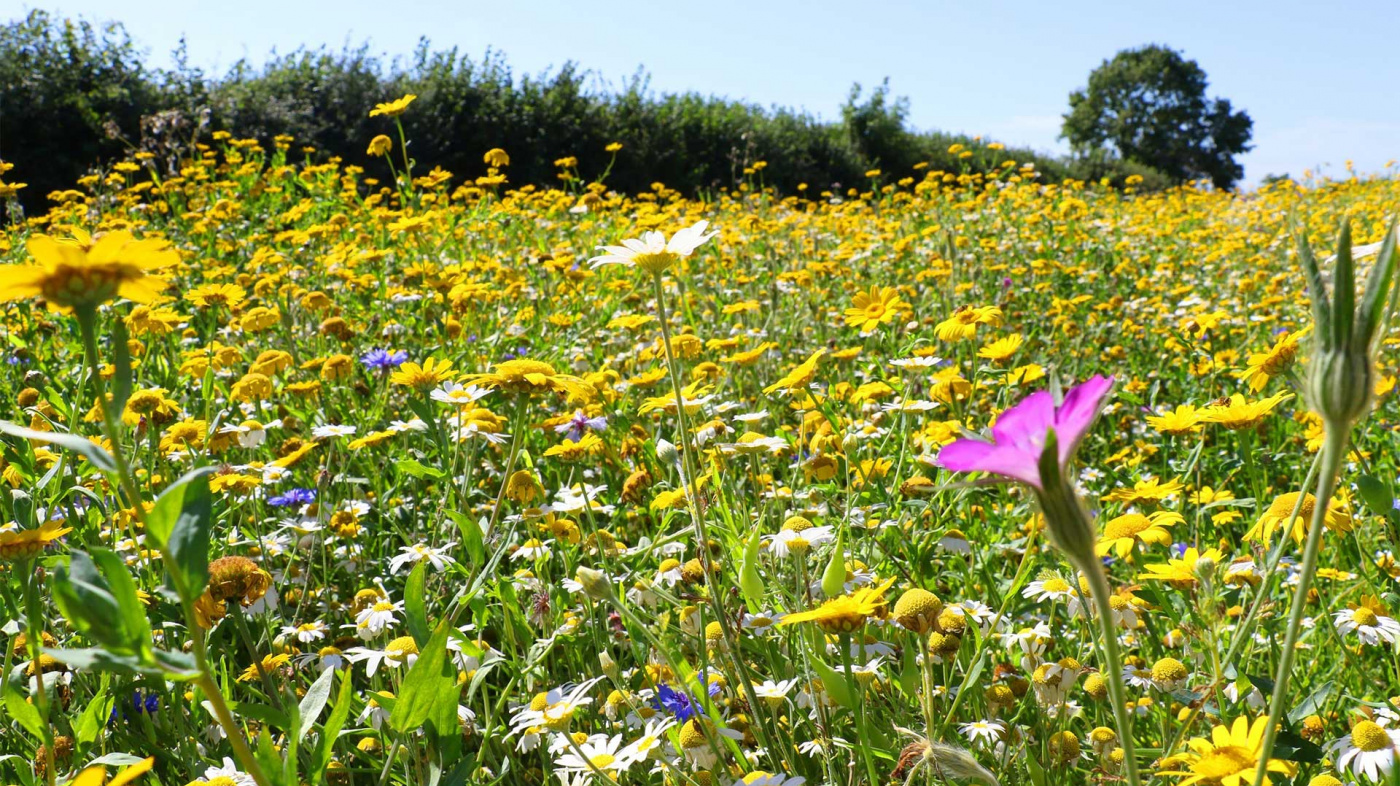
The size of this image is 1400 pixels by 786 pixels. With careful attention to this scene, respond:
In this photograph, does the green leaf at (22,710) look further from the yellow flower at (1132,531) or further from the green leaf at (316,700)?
the yellow flower at (1132,531)

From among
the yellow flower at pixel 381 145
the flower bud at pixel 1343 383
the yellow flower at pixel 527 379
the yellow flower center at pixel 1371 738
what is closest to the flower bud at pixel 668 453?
the yellow flower at pixel 527 379

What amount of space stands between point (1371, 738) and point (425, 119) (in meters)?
12.7

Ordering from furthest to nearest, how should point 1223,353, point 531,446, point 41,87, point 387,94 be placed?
1. point 387,94
2. point 41,87
3. point 1223,353
4. point 531,446

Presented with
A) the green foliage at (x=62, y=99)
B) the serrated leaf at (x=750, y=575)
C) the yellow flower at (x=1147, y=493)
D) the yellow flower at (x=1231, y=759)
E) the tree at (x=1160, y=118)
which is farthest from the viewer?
the tree at (x=1160, y=118)

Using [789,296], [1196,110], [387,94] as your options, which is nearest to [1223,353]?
[789,296]

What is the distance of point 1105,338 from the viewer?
4219 millimetres

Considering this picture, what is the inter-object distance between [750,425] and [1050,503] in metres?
1.87

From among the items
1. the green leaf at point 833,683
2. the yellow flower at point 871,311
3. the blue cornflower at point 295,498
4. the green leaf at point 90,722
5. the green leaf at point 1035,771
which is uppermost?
the yellow flower at point 871,311

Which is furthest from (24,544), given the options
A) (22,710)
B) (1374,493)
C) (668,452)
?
(1374,493)

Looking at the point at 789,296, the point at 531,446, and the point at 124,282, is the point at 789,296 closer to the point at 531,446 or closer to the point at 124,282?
the point at 531,446

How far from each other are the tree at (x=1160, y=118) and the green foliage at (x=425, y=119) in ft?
75.1

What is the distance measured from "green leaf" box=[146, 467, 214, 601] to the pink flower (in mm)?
468

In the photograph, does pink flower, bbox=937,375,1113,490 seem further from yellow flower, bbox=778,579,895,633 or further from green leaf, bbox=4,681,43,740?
green leaf, bbox=4,681,43,740

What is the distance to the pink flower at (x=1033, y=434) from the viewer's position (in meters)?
0.53
